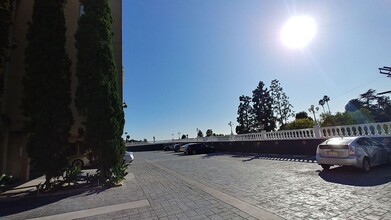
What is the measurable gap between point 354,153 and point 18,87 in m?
16.5

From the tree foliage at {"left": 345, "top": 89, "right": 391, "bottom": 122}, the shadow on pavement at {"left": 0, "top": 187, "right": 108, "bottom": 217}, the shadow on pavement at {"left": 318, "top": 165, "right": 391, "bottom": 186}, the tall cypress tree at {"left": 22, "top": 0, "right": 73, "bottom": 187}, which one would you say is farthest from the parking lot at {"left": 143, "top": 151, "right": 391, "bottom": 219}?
the tree foliage at {"left": 345, "top": 89, "right": 391, "bottom": 122}

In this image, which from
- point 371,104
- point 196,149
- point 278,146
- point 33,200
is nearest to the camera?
point 33,200

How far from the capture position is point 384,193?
520 cm

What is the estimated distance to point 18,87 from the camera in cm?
1145

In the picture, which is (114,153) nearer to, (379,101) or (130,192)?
(130,192)

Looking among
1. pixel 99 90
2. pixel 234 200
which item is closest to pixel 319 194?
pixel 234 200

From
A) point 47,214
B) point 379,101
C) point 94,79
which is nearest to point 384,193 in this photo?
point 47,214

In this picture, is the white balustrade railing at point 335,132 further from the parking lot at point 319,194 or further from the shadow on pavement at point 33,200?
the shadow on pavement at point 33,200

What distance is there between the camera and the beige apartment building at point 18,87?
435 inches

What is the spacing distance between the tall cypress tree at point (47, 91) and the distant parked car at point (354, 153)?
1093 cm

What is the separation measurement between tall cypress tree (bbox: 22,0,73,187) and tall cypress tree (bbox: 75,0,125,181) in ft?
2.36

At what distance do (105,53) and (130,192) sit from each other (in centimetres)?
652

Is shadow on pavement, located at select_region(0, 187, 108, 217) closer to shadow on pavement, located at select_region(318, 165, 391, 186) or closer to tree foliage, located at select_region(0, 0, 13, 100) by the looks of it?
tree foliage, located at select_region(0, 0, 13, 100)

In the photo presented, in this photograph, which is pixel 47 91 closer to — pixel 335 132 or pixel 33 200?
pixel 33 200
